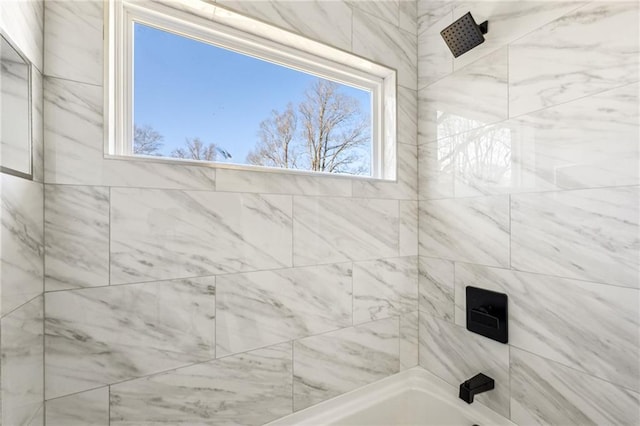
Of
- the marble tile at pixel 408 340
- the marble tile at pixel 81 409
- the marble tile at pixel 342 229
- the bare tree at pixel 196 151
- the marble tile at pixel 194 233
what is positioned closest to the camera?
the marble tile at pixel 81 409

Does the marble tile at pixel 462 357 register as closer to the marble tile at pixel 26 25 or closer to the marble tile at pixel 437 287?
the marble tile at pixel 437 287

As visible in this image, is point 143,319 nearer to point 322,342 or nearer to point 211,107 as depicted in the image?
point 322,342

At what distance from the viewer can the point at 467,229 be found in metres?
1.47

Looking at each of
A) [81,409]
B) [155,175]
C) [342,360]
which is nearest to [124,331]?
[81,409]

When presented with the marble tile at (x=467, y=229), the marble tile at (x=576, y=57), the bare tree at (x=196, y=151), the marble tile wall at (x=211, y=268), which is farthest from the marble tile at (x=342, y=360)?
the marble tile at (x=576, y=57)

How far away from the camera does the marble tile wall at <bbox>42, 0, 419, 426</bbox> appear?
972mm

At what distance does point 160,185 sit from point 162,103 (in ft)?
1.30

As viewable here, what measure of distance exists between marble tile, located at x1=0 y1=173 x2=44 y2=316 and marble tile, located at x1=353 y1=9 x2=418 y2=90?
1471 mm

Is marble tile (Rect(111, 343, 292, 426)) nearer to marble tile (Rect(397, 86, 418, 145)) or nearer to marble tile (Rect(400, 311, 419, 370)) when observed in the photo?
marble tile (Rect(400, 311, 419, 370))

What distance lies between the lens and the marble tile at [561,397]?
3.22 feet

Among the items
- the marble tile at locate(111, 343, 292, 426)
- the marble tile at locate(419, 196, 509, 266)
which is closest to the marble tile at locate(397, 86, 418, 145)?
the marble tile at locate(419, 196, 509, 266)

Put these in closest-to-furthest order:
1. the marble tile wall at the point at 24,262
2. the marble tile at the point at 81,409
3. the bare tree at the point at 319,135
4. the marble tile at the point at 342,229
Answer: the marble tile wall at the point at 24,262 → the marble tile at the point at 81,409 → the marble tile at the point at 342,229 → the bare tree at the point at 319,135

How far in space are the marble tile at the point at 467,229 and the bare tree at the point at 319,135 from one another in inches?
18.9

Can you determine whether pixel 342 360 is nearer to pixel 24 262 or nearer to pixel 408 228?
pixel 408 228
